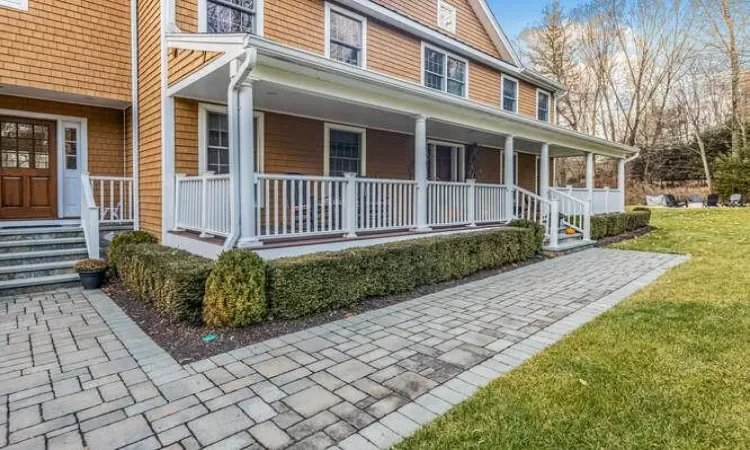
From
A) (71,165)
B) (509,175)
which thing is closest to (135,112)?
(71,165)

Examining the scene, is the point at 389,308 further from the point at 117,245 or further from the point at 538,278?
the point at 117,245

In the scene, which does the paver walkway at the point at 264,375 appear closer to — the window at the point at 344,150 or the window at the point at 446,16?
the window at the point at 344,150

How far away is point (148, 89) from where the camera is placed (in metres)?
7.89

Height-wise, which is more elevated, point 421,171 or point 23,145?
point 23,145

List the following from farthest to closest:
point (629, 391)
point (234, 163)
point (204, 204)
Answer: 1. point (204, 204)
2. point (234, 163)
3. point (629, 391)

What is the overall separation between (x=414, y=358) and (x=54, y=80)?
7944 millimetres

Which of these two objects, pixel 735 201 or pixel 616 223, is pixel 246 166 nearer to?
pixel 616 223

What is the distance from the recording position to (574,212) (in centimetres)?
1193

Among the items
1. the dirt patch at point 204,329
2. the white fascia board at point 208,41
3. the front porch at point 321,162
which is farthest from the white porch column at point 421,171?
the white fascia board at point 208,41

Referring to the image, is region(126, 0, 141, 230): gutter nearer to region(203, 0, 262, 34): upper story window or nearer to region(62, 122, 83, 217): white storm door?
region(62, 122, 83, 217): white storm door

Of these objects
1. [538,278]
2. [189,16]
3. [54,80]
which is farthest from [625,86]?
[54,80]

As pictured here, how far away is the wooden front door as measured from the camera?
8016mm

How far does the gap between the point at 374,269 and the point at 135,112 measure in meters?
5.99

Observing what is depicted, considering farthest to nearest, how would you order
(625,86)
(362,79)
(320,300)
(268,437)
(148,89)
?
(625,86)
(148,89)
(362,79)
(320,300)
(268,437)
